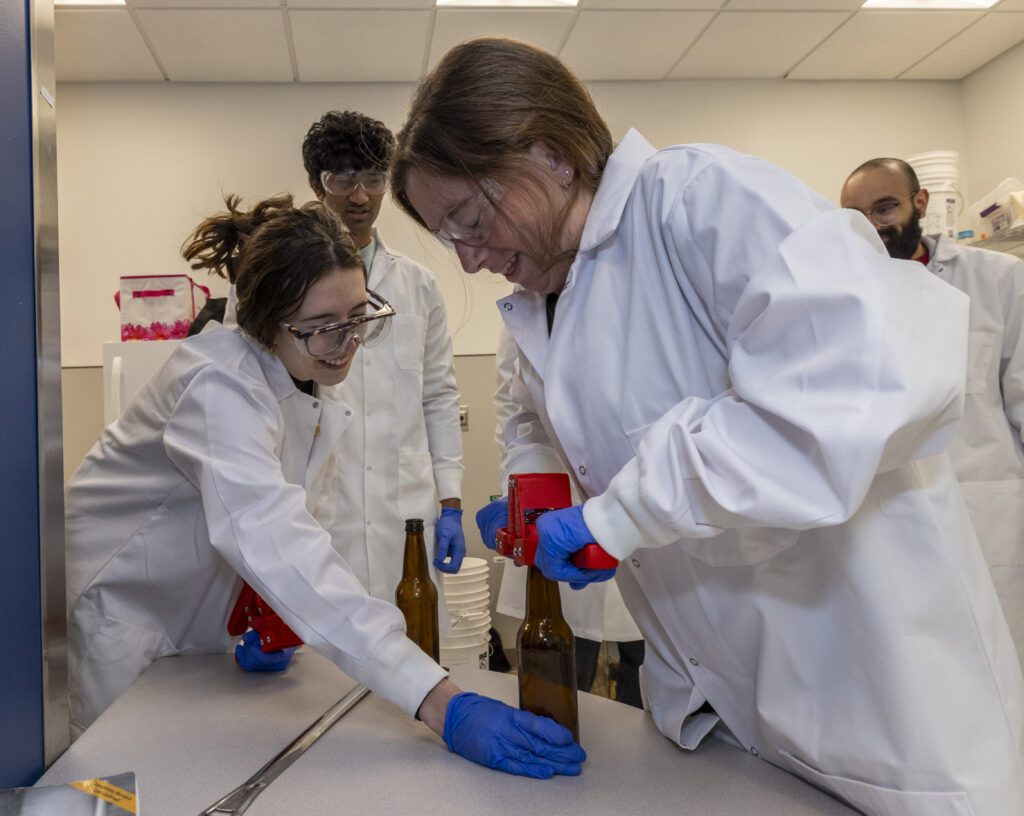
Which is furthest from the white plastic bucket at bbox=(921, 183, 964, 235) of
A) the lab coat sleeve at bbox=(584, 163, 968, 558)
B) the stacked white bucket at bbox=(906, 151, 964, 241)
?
the lab coat sleeve at bbox=(584, 163, 968, 558)

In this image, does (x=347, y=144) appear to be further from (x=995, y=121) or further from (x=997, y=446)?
(x=995, y=121)

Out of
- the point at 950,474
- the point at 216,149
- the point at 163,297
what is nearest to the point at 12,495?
the point at 950,474

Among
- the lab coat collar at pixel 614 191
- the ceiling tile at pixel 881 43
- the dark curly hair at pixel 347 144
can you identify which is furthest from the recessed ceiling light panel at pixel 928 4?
the lab coat collar at pixel 614 191

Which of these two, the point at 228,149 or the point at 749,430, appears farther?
the point at 228,149

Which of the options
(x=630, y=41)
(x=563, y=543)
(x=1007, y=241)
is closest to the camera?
(x=563, y=543)

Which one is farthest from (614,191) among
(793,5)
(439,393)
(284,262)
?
(793,5)

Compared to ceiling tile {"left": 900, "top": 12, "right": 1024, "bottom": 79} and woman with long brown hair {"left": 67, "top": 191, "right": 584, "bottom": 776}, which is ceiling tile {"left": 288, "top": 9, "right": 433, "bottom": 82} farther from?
ceiling tile {"left": 900, "top": 12, "right": 1024, "bottom": 79}

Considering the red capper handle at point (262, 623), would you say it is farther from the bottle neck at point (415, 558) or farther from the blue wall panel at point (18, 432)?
the blue wall panel at point (18, 432)

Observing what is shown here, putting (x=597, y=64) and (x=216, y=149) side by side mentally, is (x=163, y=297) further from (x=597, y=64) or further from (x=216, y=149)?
(x=597, y=64)

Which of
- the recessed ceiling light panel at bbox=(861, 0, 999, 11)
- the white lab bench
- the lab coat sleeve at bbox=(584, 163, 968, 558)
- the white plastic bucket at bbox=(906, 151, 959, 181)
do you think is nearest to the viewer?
the lab coat sleeve at bbox=(584, 163, 968, 558)

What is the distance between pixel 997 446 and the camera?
2195 mm

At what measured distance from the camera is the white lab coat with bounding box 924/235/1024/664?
2188 millimetres

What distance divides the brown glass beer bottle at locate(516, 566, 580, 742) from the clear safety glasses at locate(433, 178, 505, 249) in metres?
0.40

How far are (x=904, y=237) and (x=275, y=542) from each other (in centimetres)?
205
